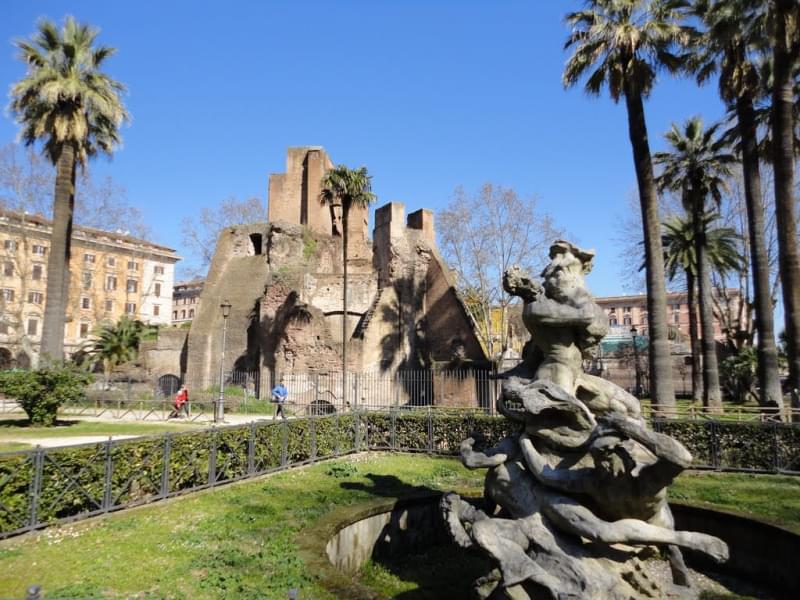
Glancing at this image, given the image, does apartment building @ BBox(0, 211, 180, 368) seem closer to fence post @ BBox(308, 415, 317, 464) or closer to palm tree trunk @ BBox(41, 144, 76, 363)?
palm tree trunk @ BBox(41, 144, 76, 363)

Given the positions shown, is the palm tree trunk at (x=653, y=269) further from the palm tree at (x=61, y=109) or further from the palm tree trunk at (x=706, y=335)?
the palm tree at (x=61, y=109)

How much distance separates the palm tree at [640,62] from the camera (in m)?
14.9

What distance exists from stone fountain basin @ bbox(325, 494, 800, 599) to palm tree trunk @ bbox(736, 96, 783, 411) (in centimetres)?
1106

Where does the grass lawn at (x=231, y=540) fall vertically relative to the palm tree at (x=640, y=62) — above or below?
below

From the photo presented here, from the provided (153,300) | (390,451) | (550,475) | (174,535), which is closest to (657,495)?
(550,475)

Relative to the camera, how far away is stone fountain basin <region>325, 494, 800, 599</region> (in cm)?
540

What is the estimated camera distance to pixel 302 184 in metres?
42.1

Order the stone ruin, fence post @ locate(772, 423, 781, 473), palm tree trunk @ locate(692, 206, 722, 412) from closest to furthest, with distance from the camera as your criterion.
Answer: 1. the stone ruin
2. fence post @ locate(772, 423, 781, 473)
3. palm tree trunk @ locate(692, 206, 722, 412)

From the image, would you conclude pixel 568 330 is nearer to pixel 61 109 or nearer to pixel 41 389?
pixel 41 389

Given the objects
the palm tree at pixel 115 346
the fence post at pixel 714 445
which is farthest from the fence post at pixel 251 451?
the palm tree at pixel 115 346

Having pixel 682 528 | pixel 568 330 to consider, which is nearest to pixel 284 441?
pixel 682 528

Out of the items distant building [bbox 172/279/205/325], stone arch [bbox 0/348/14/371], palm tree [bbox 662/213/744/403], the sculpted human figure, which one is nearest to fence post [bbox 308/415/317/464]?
the sculpted human figure

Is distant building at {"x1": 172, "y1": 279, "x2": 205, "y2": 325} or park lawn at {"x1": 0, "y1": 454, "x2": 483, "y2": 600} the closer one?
park lawn at {"x1": 0, "y1": 454, "x2": 483, "y2": 600}

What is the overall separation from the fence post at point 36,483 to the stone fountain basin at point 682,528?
11.8 feet
